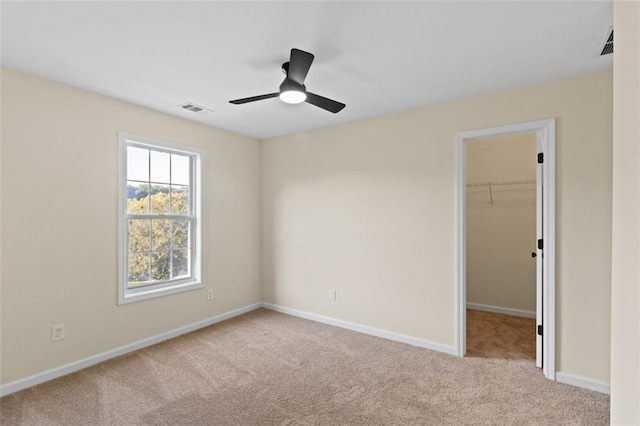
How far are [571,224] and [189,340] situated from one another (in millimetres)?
3789

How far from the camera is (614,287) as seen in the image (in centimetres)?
151

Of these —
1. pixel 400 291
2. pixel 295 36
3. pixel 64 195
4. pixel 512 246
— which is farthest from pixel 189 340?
pixel 512 246

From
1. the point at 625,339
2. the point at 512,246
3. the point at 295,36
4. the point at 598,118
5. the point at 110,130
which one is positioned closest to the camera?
the point at 625,339

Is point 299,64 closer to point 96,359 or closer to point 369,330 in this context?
point 369,330

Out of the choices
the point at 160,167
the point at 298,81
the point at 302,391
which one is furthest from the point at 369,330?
the point at 160,167

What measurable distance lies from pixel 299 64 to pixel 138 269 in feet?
8.97

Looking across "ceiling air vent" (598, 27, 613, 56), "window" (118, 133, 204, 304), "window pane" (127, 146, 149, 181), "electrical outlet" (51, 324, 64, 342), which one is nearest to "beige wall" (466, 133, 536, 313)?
"ceiling air vent" (598, 27, 613, 56)

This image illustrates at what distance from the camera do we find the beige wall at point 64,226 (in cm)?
253

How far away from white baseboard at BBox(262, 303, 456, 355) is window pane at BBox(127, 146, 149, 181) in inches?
95.2

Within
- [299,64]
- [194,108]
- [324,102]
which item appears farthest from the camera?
[194,108]

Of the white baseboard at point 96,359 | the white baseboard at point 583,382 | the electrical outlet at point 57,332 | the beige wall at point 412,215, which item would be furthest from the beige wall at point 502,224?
the electrical outlet at point 57,332

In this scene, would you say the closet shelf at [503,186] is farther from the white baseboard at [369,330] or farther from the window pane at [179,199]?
the window pane at [179,199]

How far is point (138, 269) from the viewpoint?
3.47m

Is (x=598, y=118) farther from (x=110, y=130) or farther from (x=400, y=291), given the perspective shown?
(x=110, y=130)
